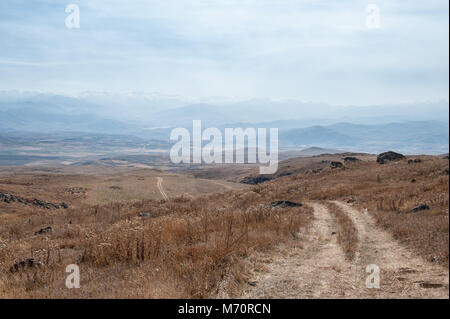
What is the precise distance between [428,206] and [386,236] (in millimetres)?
2963

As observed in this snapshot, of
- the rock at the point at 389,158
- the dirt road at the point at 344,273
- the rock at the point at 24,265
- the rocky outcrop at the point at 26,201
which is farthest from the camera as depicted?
the rock at the point at 389,158

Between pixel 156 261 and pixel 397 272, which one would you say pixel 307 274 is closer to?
pixel 397 272

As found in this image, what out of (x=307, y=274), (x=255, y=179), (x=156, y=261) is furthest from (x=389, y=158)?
(x=255, y=179)

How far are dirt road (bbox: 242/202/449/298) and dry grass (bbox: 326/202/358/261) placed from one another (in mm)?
141

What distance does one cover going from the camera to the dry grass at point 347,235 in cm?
857

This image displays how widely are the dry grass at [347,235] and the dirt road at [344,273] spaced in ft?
0.46

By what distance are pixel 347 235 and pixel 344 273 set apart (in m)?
3.85

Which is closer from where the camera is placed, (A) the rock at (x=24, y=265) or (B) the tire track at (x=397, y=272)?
(B) the tire track at (x=397, y=272)

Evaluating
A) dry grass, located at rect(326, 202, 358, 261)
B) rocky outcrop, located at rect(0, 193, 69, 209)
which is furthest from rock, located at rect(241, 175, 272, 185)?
dry grass, located at rect(326, 202, 358, 261)

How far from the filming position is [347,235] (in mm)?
10570

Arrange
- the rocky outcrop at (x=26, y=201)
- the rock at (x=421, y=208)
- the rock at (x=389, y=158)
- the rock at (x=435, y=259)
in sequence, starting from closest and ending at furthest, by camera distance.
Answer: the rock at (x=435, y=259) < the rock at (x=421, y=208) < the rocky outcrop at (x=26, y=201) < the rock at (x=389, y=158)

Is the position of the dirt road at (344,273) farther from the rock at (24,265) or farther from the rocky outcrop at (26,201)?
the rocky outcrop at (26,201)

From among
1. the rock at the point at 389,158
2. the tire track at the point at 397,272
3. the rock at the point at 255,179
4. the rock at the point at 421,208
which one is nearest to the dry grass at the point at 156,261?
the tire track at the point at 397,272
